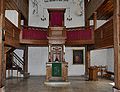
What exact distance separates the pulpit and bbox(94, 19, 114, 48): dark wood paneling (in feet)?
6.57

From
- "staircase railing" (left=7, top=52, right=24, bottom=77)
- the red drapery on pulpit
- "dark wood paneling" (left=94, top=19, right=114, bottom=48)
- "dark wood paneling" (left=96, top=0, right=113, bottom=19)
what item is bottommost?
"staircase railing" (left=7, top=52, right=24, bottom=77)

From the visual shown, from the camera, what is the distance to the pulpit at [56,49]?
12469 mm

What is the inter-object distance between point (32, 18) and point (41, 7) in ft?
3.99

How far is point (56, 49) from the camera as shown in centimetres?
1303

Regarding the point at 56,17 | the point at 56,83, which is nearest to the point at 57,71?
the point at 56,83

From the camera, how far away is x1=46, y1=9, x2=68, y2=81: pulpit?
491 inches

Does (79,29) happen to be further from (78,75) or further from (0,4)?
(0,4)

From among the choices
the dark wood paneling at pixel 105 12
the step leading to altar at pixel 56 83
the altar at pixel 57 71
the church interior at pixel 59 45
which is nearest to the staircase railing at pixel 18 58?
the church interior at pixel 59 45

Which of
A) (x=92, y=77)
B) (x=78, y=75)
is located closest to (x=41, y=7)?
(x=78, y=75)

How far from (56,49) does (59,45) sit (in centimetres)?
31

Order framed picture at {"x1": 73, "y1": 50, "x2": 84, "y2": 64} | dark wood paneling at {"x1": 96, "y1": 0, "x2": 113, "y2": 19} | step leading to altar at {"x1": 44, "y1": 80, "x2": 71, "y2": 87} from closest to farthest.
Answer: step leading to altar at {"x1": 44, "y1": 80, "x2": 71, "y2": 87} → dark wood paneling at {"x1": 96, "y1": 0, "x2": 113, "y2": 19} → framed picture at {"x1": 73, "y1": 50, "x2": 84, "y2": 64}

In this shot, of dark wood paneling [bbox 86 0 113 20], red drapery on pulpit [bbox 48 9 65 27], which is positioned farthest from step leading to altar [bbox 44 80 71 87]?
dark wood paneling [bbox 86 0 113 20]

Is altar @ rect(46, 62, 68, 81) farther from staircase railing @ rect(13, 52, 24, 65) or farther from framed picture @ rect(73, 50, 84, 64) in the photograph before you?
framed picture @ rect(73, 50, 84, 64)

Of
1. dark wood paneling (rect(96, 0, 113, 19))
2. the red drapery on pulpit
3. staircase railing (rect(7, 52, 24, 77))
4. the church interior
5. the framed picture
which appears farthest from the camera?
the framed picture
